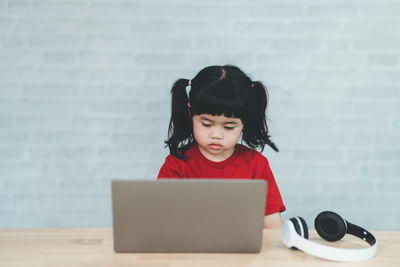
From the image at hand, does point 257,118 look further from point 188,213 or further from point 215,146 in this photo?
point 188,213

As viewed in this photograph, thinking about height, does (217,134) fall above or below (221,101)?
below

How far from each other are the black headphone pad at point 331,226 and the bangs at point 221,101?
0.44 metres

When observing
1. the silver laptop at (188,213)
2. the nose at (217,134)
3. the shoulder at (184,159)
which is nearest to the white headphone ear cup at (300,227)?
the silver laptop at (188,213)

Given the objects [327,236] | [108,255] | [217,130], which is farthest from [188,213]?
[217,130]

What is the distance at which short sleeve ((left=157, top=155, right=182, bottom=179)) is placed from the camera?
1.49 metres

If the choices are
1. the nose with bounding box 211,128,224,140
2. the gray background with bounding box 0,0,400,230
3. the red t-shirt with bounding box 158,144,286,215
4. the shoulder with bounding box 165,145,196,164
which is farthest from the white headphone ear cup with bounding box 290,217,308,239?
the gray background with bounding box 0,0,400,230

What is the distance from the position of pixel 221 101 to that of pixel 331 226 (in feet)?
1.69

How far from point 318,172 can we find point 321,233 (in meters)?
1.12

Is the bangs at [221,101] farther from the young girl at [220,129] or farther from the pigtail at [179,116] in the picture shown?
the pigtail at [179,116]

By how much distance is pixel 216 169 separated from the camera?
1.51 meters

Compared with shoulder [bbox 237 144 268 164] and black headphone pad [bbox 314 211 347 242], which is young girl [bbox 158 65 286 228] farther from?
black headphone pad [bbox 314 211 347 242]

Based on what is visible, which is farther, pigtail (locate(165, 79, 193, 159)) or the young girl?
pigtail (locate(165, 79, 193, 159))

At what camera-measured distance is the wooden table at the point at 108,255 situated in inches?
33.2

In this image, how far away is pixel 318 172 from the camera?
82.0 inches
